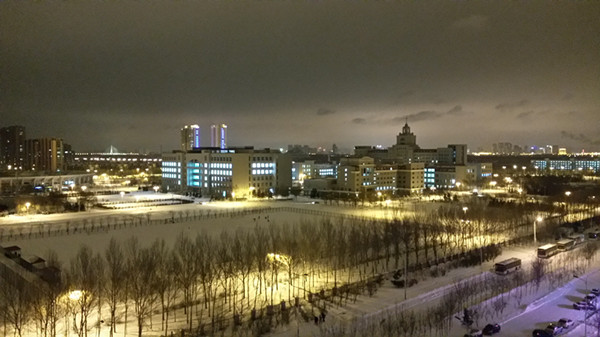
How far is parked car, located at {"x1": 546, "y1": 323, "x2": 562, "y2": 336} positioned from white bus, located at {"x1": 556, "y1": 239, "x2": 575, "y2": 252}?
625 cm

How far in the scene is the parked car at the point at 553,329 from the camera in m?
6.70

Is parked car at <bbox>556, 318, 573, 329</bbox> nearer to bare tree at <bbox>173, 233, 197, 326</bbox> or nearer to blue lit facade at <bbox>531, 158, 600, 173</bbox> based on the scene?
bare tree at <bbox>173, 233, 197, 326</bbox>

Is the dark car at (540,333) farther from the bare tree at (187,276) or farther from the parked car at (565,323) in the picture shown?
the bare tree at (187,276)

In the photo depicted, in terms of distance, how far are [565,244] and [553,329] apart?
6664 mm

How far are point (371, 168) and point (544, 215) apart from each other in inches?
526

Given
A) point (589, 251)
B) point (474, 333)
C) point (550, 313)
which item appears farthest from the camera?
point (589, 251)

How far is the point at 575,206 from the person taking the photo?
68.0 ft

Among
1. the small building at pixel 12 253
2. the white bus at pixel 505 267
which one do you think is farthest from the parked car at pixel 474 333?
the small building at pixel 12 253

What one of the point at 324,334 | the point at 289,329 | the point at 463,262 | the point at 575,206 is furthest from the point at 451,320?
the point at 575,206

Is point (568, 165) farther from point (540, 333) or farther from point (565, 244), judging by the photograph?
point (540, 333)

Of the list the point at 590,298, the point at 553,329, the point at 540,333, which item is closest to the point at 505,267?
the point at 590,298

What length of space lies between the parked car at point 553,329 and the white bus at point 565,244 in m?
6.25

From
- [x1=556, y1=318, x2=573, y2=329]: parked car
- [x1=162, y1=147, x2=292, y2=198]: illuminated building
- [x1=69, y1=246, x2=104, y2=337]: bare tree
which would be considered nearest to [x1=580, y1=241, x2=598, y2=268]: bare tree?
[x1=556, y1=318, x2=573, y2=329]: parked car

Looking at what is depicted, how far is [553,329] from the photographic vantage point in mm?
6758
